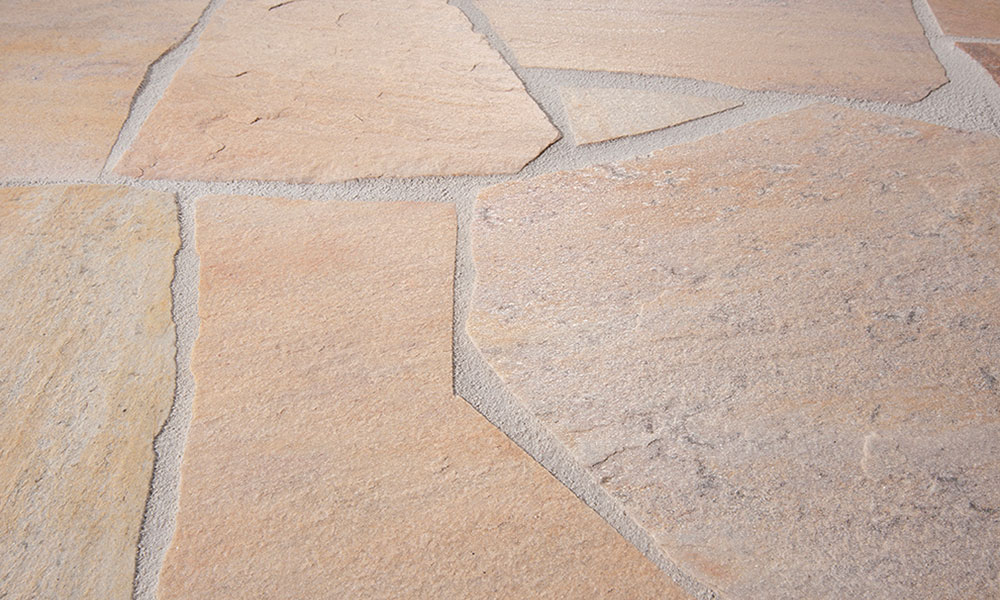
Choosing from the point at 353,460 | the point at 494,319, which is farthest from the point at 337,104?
the point at 353,460

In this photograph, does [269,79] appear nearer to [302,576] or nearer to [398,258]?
[398,258]

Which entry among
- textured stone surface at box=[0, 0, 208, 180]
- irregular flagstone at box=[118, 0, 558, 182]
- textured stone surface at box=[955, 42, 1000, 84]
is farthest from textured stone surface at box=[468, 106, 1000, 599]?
textured stone surface at box=[0, 0, 208, 180]

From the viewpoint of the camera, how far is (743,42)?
1.82 meters

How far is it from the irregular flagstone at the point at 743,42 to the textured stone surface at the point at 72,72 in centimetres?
72

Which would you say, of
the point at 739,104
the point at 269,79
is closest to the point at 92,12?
the point at 269,79

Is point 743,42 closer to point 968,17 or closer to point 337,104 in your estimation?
point 968,17

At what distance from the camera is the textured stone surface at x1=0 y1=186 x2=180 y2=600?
2.83 feet

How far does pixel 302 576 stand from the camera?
33.2 inches

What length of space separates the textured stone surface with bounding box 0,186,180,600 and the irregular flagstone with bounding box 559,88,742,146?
2.29ft

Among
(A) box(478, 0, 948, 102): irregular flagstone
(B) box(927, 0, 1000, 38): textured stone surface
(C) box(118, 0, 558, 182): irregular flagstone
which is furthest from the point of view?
(B) box(927, 0, 1000, 38): textured stone surface

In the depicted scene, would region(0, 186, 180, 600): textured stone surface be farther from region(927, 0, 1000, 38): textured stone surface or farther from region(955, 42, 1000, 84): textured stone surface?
region(927, 0, 1000, 38): textured stone surface

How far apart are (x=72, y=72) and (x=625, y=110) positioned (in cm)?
104

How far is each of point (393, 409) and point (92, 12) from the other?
1.38 metres

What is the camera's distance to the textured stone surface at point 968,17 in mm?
1914
